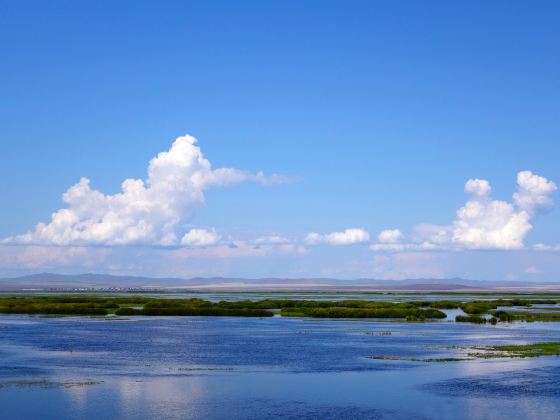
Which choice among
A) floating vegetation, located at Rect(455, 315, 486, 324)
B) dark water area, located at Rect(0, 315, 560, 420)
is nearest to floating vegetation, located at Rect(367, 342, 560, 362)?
dark water area, located at Rect(0, 315, 560, 420)

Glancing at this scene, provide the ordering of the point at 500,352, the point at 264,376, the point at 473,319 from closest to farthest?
1. the point at 264,376
2. the point at 500,352
3. the point at 473,319

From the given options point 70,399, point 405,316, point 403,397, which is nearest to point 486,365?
point 403,397

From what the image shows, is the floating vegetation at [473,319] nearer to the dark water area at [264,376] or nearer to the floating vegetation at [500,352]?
the dark water area at [264,376]

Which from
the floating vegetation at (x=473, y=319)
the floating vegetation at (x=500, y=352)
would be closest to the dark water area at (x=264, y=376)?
the floating vegetation at (x=500, y=352)

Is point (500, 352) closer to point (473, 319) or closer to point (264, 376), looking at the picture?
point (264, 376)

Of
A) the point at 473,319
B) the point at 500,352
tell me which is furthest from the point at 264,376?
the point at 473,319

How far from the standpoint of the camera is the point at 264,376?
1364 inches

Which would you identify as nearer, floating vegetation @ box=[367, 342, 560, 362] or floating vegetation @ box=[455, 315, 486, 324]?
floating vegetation @ box=[367, 342, 560, 362]

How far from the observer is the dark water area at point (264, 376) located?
2678 centimetres

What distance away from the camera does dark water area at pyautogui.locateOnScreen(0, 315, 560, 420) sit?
26.8 m

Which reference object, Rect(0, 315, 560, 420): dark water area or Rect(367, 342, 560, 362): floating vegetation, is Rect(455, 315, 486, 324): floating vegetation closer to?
Rect(0, 315, 560, 420): dark water area

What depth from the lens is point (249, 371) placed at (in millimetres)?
36219

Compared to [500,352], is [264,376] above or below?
below

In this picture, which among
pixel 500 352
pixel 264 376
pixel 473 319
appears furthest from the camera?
pixel 473 319
